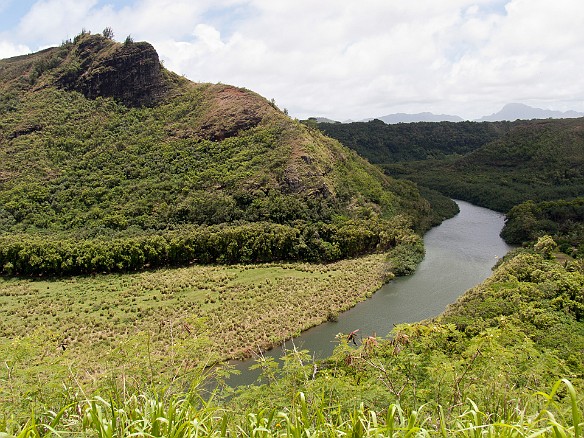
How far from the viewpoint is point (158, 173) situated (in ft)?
155

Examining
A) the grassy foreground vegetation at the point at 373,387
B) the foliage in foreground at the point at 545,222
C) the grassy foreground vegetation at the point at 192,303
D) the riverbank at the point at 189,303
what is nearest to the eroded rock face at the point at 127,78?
the grassy foreground vegetation at the point at 192,303

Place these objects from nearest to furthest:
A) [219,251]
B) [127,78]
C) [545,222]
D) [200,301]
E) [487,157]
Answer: [200,301] → [219,251] → [545,222] → [127,78] → [487,157]

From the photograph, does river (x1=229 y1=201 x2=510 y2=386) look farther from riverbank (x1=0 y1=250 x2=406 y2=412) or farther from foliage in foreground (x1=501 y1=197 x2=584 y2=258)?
foliage in foreground (x1=501 y1=197 x2=584 y2=258)

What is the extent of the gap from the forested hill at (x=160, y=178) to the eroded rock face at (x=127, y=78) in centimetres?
16

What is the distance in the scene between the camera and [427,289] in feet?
112

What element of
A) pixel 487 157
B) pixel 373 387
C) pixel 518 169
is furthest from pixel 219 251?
pixel 487 157

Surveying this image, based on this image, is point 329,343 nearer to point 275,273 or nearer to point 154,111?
point 275,273

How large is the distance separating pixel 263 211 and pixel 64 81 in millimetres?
38874

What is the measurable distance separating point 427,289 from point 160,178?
3062cm

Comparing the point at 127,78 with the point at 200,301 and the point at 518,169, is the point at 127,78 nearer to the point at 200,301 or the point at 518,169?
the point at 200,301

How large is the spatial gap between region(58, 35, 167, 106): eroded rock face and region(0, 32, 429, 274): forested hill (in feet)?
0.53

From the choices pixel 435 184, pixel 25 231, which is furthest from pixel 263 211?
pixel 435 184

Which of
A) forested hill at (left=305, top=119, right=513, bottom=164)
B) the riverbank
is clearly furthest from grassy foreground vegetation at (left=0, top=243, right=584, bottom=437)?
forested hill at (left=305, top=119, right=513, bottom=164)

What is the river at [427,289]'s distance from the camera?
25.4 m
